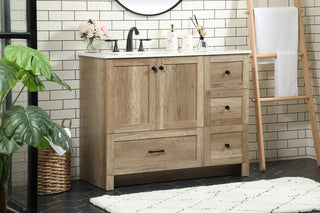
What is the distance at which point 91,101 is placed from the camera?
4.73 m

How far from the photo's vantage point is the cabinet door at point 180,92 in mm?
4672

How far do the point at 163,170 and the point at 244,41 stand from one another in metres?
1.51

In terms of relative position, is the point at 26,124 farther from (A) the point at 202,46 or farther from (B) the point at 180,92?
(A) the point at 202,46

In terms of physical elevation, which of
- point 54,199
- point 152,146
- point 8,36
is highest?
point 8,36

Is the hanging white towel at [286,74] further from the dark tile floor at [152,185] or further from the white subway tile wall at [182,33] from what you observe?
the dark tile floor at [152,185]

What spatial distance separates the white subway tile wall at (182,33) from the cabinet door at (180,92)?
0.55 m

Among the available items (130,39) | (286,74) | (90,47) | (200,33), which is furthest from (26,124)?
(286,74)

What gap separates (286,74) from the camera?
5.37m

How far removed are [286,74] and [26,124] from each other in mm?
2802

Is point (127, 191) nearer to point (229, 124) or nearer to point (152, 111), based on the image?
point (152, 111)

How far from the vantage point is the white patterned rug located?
3953 mm

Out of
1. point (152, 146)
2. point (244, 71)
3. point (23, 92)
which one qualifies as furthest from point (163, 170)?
point (23, 92)

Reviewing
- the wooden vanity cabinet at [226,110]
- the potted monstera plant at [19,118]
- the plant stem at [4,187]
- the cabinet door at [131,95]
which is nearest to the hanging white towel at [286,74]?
the wooden vanity cabinet at [226,110]

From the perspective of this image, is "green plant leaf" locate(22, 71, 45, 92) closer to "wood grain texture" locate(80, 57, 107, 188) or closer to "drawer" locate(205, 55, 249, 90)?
"wood grain texture" locate(80, 57, 107, 188)
